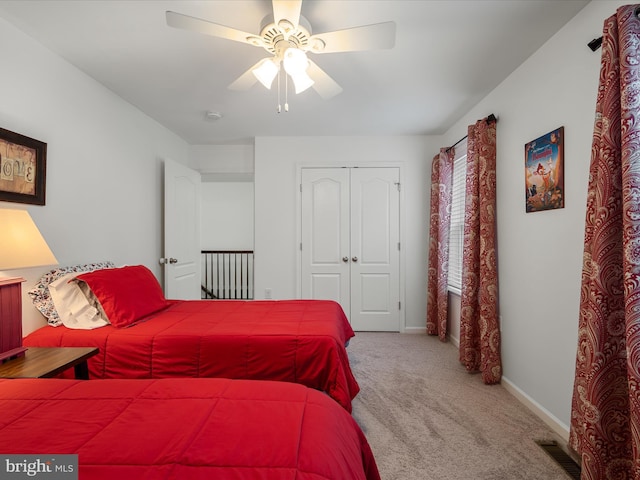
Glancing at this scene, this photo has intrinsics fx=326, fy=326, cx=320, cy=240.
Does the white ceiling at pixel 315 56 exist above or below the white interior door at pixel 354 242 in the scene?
above

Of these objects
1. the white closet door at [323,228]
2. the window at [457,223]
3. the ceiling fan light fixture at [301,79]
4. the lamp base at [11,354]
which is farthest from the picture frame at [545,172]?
the lamp base at [11,354]

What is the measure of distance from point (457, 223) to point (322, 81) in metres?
2.45

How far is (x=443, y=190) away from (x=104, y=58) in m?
3.44

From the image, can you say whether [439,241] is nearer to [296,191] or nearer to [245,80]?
[296,191]

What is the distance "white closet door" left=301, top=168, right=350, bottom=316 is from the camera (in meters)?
4.28

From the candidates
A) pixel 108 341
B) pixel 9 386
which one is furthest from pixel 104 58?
pixel 9 386

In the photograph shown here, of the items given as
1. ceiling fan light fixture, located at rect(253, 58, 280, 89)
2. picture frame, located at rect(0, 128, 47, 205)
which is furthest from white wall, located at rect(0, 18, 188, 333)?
ceiling fan light fixture, located at rect(253, 58, 280, 89)

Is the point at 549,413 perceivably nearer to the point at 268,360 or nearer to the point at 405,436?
the point at 405,436

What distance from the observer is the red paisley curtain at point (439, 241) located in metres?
3.85

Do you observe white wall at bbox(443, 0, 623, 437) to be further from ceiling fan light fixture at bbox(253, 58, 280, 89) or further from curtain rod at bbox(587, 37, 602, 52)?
ceiling fan light fixture at bbox(253, 58, 280, 89)

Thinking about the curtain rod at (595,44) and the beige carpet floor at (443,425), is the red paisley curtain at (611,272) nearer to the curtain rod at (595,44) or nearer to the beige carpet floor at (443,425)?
the curtain rod at (595,44)

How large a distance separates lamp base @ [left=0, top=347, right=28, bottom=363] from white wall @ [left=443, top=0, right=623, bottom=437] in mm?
3131

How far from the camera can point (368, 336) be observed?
4.11 meters

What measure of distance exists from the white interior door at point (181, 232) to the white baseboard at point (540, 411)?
11.3 ft
